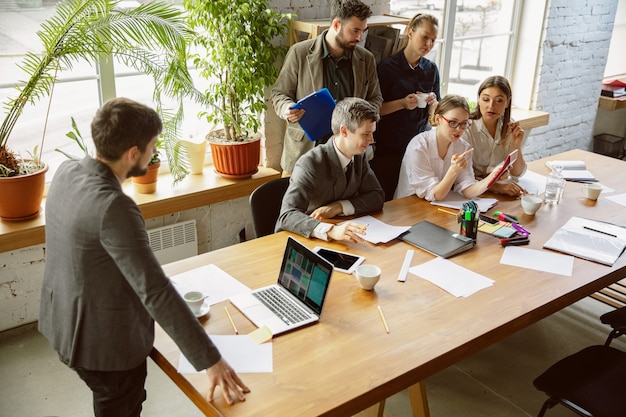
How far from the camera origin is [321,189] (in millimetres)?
2828

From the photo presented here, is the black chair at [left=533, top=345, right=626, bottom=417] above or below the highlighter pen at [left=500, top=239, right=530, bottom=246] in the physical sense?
below

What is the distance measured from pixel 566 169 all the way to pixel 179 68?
2334mm

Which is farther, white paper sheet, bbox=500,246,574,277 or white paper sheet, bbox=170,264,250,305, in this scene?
white paper sheet, bbox=500,246,574,277

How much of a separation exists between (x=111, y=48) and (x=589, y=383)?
266 centimetres

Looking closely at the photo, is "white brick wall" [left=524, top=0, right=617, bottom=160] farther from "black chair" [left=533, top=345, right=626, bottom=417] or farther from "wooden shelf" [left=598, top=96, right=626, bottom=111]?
"black chair" [left=533, top=345, right=626, bottom=417]

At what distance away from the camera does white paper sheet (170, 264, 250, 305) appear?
2.20 metres

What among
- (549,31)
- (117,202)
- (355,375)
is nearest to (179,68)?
(117,202)

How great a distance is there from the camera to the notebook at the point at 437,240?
2.61 meters

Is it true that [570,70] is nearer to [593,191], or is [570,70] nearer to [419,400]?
[593,191]

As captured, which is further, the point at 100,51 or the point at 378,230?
the point at 100,51

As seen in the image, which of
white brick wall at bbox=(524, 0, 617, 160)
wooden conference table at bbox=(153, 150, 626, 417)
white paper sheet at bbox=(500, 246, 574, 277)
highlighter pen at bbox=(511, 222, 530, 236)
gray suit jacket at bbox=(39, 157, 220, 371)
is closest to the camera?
gray suit jacket at bbox=(39, 157, 220, 371)

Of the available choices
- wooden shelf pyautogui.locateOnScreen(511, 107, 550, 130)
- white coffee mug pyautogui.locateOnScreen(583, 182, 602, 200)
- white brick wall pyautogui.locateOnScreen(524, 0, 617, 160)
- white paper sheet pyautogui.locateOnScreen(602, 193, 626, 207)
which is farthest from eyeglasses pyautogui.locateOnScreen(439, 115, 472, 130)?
white brick wall pyautogui.locateOnScreen(524, 0, 617, 160)

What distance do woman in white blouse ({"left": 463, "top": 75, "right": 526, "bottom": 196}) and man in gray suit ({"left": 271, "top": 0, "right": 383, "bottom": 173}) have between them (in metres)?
0.60

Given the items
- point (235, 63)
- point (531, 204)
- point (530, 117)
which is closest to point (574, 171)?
point (531, 204)
